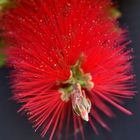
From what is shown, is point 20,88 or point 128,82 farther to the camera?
point 128,82

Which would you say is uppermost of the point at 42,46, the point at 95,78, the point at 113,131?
the point at 42,46

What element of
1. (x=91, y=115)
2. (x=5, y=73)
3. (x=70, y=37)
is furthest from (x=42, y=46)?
(x=91, y=115)

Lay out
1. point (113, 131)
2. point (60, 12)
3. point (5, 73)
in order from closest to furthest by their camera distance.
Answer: point (60, 12), point (5, 73), point (113, 131)

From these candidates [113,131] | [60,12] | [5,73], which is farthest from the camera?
[113,131]

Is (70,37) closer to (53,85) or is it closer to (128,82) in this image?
(53,85)
